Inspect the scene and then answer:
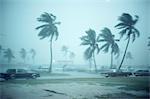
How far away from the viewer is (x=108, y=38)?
4.21m

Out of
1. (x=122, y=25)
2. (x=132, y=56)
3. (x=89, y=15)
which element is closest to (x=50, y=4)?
(x=89, y=15)

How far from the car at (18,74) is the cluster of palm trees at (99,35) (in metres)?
0.43

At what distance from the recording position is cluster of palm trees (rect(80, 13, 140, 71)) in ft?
13.8

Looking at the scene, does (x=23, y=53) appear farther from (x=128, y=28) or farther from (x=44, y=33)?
(x=128, y=28)

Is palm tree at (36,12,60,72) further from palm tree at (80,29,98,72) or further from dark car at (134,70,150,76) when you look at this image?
dark car at (134,70,150,76)

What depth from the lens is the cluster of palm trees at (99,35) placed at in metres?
4.09

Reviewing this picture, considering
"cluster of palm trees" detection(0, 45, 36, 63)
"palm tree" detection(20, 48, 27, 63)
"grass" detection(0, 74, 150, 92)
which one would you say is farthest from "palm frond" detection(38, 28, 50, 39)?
"grass" detection(0, 74, 150, 92)

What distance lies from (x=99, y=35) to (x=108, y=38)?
231 mm

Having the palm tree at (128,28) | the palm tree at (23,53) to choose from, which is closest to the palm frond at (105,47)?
the palm tree at (128,28)

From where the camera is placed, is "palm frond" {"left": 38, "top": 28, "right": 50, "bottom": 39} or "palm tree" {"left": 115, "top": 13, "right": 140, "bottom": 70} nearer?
"palm frond" {"left": 38, "top": 28, "right": 50, "bottom": 39}

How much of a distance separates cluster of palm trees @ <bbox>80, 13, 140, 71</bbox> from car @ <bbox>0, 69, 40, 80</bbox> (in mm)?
1332

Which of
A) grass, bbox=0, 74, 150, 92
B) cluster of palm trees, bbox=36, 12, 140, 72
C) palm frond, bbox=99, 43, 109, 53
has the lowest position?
grass, bbox=0, 74, 150, 92

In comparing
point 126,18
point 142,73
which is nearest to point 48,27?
point 126,18

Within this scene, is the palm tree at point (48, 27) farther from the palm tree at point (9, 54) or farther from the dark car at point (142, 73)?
the dark car at point (142, 73)
